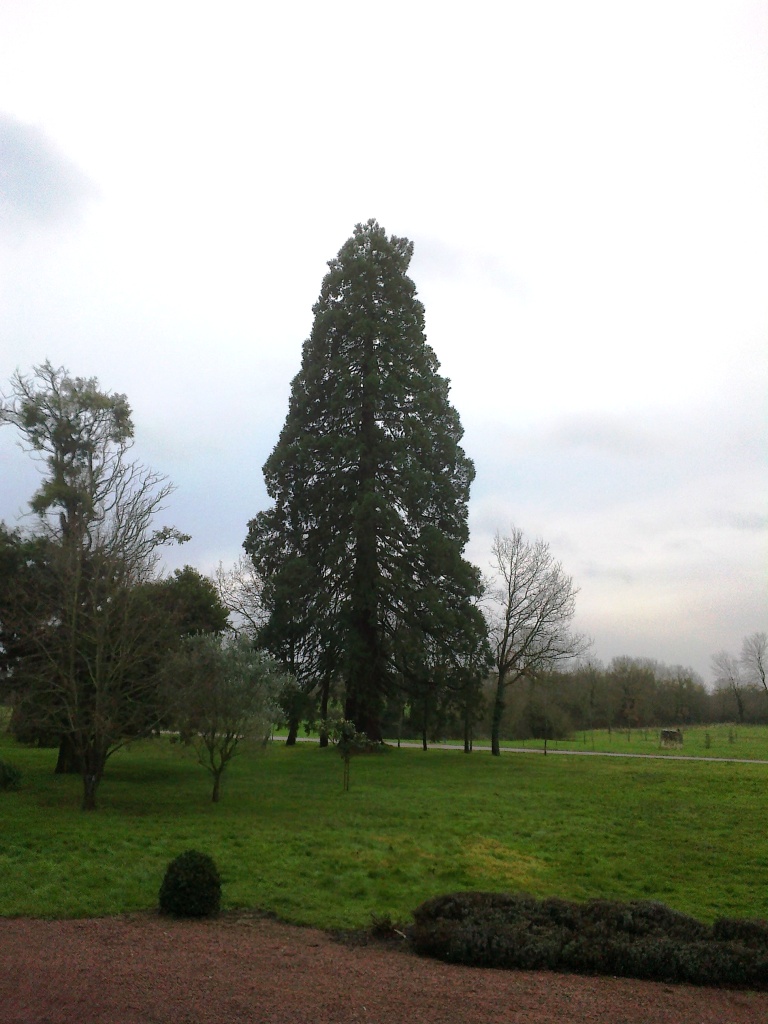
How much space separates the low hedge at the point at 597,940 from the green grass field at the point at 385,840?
164 cm

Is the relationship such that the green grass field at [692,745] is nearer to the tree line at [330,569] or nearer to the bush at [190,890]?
the tree line at [330,569]

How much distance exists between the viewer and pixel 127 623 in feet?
64.0

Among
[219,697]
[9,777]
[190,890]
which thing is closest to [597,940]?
[190,890]

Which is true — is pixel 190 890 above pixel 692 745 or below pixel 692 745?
below

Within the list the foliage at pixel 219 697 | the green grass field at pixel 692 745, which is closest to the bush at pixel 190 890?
the foliage at pixel 219 697

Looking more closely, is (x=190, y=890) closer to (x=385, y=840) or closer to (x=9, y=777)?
(x=385, y=840)

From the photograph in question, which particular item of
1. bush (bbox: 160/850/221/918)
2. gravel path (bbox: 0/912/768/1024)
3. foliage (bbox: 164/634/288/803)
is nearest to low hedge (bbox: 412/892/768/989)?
gravel path (bbox: 0/912/768/1024)

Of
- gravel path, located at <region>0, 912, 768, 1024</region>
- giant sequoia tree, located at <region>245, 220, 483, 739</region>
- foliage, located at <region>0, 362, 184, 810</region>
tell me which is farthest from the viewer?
giant sequoia tree, located at <region>245, 220, 483, 739</region>

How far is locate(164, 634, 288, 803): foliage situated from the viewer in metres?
19.3

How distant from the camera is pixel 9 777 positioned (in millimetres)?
21328

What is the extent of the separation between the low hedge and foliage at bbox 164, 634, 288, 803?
10.4m

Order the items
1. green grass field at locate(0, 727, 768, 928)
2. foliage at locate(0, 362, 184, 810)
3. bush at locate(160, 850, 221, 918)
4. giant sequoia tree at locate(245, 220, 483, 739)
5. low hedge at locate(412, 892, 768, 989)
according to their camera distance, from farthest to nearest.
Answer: giant sequoia tree at locate(245, 220, 483, 739) < foliage at locate(0, 362, 184, 810) < green grass field at locate(0, 727, 768, 928) < bush at locate(160, 850, 221, 918) < low hedge at locate(412, 892, 768, 989)

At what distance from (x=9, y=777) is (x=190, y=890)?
13.6 metres

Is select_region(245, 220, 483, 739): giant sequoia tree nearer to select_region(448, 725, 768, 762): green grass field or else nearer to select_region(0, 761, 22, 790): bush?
select_region(0, 761, 22, 790): bush
